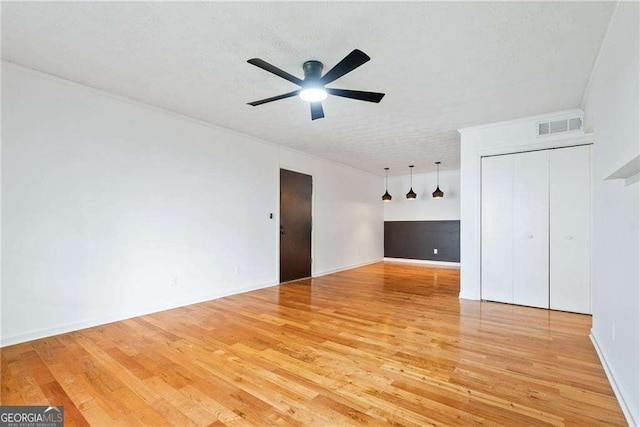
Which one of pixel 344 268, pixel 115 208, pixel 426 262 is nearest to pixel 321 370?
pixel 115 208

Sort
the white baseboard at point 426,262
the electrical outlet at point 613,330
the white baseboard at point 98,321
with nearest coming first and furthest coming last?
the electrical outlet at point 613,330 → the white baseboard at point 98,321 → the white baseboard at point 426,262

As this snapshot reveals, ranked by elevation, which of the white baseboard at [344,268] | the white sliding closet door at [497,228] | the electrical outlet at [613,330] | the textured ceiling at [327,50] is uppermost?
the textured ceiling at [327,50]

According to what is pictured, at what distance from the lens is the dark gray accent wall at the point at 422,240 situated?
7961mm

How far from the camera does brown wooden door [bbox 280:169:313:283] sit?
5.68 meters

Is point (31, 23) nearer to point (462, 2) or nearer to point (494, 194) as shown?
point (462, 2)

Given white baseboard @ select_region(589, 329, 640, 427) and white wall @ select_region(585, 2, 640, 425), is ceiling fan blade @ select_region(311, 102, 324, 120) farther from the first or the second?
white baseboard @ select_region(589, 329, 640, 427)

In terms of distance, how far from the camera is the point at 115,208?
345 cm

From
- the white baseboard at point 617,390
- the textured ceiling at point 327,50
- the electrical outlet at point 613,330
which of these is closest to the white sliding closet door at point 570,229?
the textured ceiling at point 327,50

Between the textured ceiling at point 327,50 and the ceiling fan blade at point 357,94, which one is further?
the ceiling fan blade at point 357,94

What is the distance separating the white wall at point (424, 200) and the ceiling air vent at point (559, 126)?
4.05 m

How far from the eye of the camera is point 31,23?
2195mm

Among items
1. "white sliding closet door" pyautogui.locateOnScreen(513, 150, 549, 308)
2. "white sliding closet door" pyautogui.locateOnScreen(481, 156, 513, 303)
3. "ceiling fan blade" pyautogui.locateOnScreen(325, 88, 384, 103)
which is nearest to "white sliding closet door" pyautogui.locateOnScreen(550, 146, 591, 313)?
"white sliding closet door" pyautogui.locateOnScreen(513, 150, 549, 308)

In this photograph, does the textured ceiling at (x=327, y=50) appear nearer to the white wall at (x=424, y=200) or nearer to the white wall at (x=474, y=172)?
the white wall at (x=474, y=172)

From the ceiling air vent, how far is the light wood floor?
233 cm
